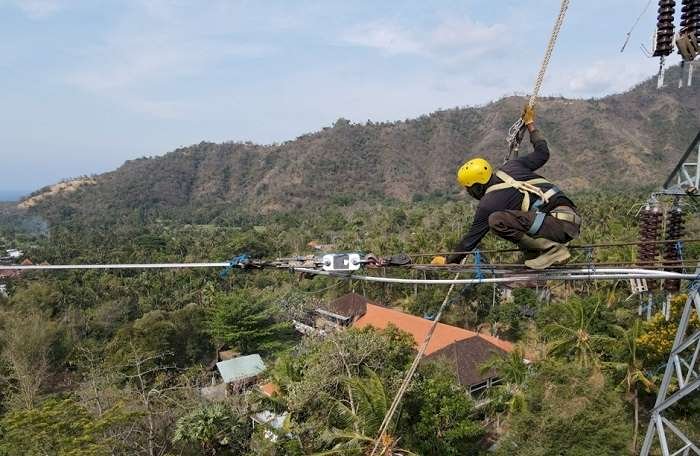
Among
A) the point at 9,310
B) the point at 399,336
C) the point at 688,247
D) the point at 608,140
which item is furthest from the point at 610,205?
the point at 608,140

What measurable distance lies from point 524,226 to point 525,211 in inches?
7.8

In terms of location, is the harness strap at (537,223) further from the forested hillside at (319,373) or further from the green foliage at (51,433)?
the green foliage at (51,433)

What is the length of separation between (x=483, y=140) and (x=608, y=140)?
33032 mm

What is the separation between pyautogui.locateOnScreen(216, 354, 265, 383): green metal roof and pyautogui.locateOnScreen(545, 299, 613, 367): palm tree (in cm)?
1525

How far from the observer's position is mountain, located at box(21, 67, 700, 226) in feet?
391

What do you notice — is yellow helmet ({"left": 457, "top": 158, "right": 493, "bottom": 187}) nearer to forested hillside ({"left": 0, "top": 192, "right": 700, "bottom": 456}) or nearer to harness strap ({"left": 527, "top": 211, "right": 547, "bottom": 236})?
harness strap ({"left": 527, "top": 211, "right": 547, "bottom": 236})

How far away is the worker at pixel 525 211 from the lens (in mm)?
4660

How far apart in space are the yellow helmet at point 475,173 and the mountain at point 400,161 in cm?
11181

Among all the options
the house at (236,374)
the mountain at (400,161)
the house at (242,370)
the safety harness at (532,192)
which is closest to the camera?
the safety harness at (532,192)

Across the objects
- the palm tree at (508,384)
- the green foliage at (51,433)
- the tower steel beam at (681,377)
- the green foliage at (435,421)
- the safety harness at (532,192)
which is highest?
the safety harness at (532,192)

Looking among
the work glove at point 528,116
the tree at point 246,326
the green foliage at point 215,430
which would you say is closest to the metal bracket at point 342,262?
the work glove at point 528,116

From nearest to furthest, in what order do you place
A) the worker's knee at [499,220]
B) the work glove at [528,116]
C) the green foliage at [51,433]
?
1. the worker's knee at [499,220]
2. the work glove at [528,116]
3. the green foliage at [51,433]

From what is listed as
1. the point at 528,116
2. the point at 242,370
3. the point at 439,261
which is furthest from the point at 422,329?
the point at 439,261

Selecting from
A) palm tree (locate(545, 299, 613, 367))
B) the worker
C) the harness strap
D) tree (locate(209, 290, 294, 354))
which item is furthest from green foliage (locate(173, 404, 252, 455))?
tree (locate(209, 290, 294, 354))
